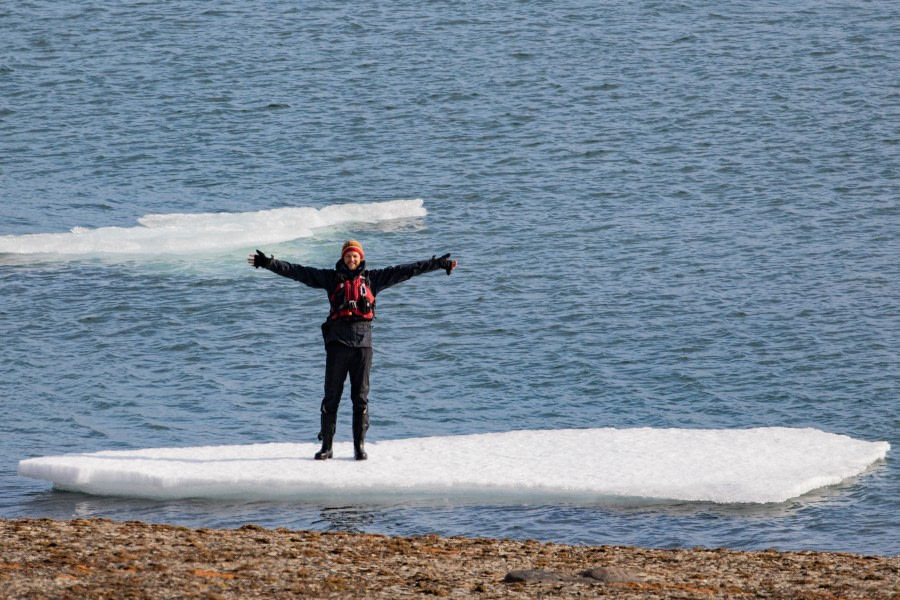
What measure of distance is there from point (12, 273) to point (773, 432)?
1380 centimetres

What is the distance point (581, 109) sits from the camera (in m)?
34.1

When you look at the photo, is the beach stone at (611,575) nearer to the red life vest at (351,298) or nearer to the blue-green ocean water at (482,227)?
the blue-green ocean water at (482,227)

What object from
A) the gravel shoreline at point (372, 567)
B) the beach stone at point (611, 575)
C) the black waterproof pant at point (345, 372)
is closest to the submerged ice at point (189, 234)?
the black waterproof pant at point (345, 372)

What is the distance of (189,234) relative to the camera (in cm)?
2405

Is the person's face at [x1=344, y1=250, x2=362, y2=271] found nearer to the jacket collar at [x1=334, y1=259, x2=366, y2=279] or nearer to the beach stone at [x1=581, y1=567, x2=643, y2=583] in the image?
the jacket collar at [x1=334, y1=259, x2=366, y2=279]

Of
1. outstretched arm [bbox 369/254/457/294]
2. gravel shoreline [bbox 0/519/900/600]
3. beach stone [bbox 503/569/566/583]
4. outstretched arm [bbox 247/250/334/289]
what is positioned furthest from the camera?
outstretched arm [bbox 247/250/334/289]

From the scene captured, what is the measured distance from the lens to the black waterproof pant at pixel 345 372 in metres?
12.6

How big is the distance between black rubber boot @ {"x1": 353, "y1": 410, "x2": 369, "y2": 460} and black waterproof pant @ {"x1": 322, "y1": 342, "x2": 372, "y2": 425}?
6cm

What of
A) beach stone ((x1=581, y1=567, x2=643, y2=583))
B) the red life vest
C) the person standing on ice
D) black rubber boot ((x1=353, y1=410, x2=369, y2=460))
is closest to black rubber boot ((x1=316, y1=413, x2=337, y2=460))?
black rubber boot ((x1=353, y1=410, x2=369, y2=460))

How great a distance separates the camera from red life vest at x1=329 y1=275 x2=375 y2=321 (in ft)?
40.7

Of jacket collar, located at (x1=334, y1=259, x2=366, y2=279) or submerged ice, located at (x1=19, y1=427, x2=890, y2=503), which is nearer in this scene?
jacket collar, located at (x1=334, y1=259, x2=366, y2=279)

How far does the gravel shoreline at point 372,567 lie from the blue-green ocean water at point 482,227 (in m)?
1.42

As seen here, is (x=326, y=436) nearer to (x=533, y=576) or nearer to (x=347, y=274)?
(x=347, y=274)

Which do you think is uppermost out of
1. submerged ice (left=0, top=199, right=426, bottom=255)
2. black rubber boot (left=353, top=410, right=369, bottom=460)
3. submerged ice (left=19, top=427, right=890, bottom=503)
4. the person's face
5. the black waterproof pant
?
submerged ice (left=0, top=199, right=426, bottom=255)
